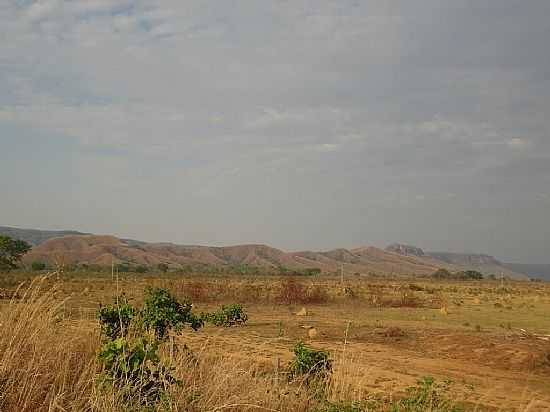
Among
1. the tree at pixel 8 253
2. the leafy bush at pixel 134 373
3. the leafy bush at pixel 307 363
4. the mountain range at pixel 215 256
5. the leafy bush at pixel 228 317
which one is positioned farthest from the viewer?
the mountain range at pixel 215 256

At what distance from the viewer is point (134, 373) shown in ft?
13.8

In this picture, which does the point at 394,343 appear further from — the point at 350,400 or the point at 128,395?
the point at 128,395

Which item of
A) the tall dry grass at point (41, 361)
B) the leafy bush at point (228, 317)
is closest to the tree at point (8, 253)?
the leafy bush at point (228, 317)

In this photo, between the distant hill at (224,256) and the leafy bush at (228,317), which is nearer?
the leafy bush at (228,317)

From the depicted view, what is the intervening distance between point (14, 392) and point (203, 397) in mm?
1403

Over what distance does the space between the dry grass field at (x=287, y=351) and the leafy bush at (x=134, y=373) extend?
0.39 ft

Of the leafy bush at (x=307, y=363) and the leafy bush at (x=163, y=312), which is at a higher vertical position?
the leafy bush at (x=163, y=312)

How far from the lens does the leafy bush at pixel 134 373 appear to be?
396 cm

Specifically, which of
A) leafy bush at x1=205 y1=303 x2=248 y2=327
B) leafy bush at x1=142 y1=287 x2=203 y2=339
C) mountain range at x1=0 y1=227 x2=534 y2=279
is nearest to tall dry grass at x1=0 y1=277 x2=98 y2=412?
leafy bush at x1=142 y1=287 x2=203 y2=339

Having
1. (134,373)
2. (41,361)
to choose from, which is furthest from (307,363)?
(41,361)

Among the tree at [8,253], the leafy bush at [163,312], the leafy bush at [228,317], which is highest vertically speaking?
the tree at [8,253]

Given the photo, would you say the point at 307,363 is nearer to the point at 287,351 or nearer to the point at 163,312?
the point at 163,312

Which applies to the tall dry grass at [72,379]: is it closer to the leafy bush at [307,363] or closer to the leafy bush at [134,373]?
the leafy bush at [134,373]

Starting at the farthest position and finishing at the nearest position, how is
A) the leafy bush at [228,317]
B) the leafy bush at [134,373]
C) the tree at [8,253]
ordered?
the tree at [8,253]
the leafy bush at [228,317]
the leafy bush at [134,373]
